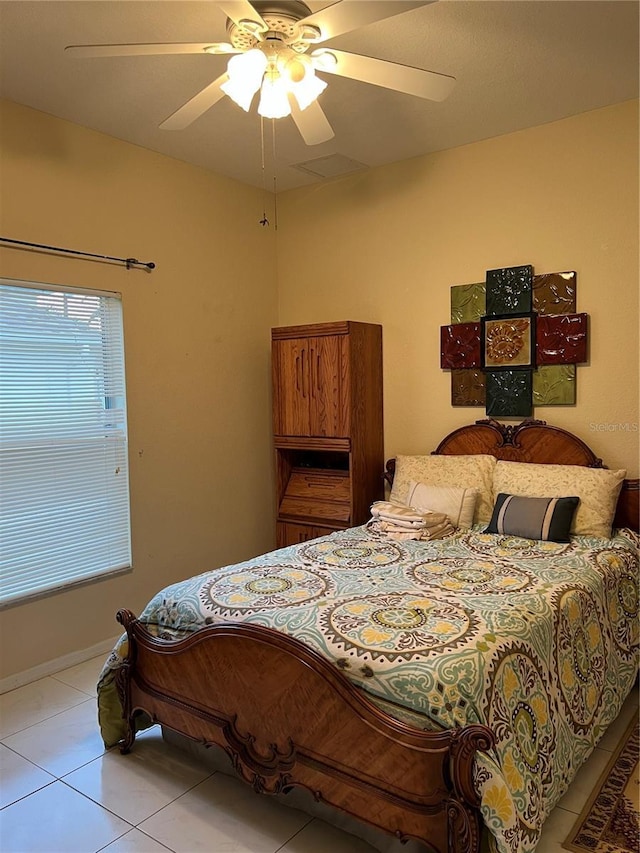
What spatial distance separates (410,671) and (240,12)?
201 cm

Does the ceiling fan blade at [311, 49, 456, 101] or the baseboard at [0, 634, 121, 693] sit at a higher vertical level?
the ceiling fan blade at [311, 49, 456, 101]

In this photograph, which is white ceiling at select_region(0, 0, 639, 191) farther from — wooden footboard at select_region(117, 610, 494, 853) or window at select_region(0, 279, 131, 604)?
wooden footboard at select_region(117, 610, 494, 853)

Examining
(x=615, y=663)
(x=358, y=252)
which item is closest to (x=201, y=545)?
(x=358, y=252)

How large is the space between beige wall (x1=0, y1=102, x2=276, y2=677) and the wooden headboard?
1.43m

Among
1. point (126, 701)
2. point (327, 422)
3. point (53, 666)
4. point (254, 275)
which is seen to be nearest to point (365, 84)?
point (254, 275)

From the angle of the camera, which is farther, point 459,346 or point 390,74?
point 459,346

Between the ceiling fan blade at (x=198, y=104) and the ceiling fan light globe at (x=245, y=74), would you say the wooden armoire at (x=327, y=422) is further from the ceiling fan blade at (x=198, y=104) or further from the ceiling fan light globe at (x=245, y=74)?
the ceiling fan light globe at (x=245, y=74)

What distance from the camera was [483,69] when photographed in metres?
2.80

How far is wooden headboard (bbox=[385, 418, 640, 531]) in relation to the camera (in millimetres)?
3217

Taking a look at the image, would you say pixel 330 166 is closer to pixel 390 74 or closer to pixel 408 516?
pixel 390 74

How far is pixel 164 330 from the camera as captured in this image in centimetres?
380

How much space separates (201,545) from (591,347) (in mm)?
2576

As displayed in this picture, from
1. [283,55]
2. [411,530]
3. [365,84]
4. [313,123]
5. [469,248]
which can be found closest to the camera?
[283,55]

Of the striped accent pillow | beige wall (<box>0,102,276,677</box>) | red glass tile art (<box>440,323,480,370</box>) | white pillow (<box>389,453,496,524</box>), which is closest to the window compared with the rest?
beige wall (<box>0,102,276,677</box>)
